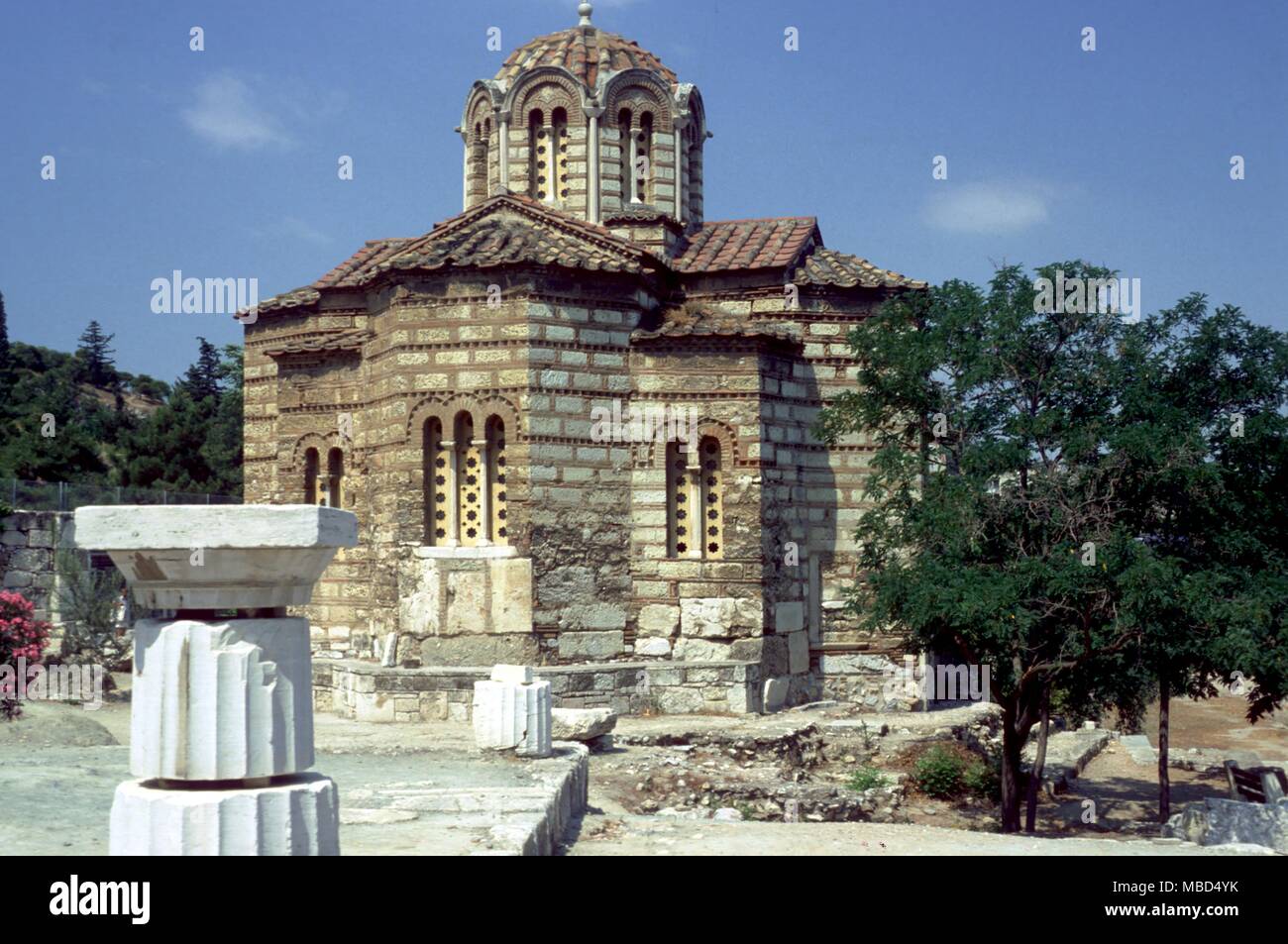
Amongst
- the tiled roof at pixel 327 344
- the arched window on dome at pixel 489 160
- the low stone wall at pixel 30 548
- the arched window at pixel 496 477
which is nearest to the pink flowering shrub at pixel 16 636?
the tiled roof at pixel 327 344

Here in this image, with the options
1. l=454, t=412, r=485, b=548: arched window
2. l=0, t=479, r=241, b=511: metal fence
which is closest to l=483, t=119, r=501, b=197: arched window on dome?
l=454, t=412, r=485, b=548: arched window

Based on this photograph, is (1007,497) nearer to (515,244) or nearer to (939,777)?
(939,777)

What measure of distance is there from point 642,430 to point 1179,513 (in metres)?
6.43

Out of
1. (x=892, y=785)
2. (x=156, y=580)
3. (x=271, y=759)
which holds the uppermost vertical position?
(x=156, y=580)

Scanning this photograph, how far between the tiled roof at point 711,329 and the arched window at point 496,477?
207 centimetres

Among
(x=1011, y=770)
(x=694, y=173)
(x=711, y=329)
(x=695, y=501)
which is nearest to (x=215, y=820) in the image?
(x=1011, y=770)

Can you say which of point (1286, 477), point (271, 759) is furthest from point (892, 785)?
point (271, 759)

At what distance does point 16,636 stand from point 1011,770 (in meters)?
11.6

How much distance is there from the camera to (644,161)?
19.8 meters

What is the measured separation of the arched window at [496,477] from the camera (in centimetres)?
1634

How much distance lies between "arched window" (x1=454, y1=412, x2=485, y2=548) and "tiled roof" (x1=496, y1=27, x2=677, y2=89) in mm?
6212

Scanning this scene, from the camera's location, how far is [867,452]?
58.9ft

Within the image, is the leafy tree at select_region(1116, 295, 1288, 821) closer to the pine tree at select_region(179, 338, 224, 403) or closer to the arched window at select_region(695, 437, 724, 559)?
the arched window at select_region(695, 437, 724, 559)
